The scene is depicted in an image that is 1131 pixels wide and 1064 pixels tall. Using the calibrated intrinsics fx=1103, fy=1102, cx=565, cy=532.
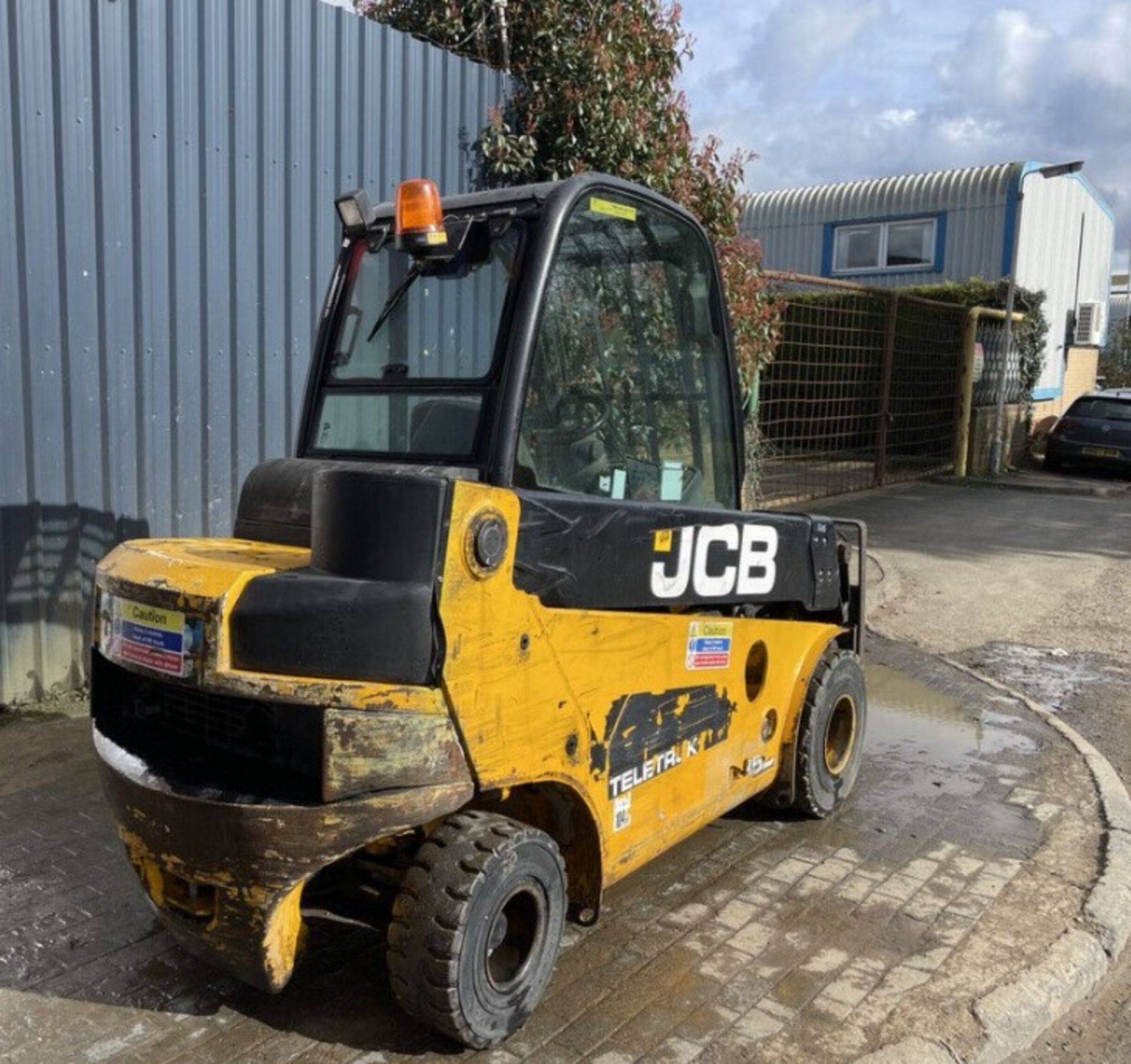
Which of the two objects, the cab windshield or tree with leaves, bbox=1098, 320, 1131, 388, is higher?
tree with leaves, bbox=1098, 320, 1131, 388

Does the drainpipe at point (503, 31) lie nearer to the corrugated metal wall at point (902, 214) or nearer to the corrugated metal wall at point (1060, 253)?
the corrugated metal wall at point (902, 214)

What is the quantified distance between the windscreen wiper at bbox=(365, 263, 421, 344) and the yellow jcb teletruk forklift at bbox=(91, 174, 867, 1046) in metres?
0.01

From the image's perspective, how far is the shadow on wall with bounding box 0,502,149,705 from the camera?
5.48 meters

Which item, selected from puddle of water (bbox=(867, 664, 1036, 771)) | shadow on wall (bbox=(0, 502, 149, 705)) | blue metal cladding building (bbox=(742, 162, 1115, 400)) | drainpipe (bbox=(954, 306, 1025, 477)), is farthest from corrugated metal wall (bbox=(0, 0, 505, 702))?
blue metal cladding building (bbox=(742, 162, 1115, 400))

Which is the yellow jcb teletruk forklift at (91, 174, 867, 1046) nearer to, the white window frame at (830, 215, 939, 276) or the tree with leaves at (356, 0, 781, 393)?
the tree with leaves at (356, 0, 781, 393)

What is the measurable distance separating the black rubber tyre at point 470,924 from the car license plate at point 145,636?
0.80 meters

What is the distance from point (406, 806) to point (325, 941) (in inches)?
45.2

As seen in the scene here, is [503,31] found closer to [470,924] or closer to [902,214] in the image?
[470,924]

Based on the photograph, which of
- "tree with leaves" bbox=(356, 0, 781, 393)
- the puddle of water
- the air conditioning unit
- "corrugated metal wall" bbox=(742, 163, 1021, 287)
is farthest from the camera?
the air conditioning unit

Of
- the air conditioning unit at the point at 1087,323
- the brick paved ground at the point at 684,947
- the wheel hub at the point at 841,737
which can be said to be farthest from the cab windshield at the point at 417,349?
the air conditioning unit at the point at 1087,323

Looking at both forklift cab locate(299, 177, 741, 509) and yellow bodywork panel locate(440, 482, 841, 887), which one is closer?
yellow bodywork panel locate(440, 482, 841, 887)

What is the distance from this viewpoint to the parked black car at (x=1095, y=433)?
18.2m

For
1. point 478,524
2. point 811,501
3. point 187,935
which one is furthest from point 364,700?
point 811,501

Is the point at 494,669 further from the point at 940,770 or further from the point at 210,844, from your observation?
the point at 940,770
